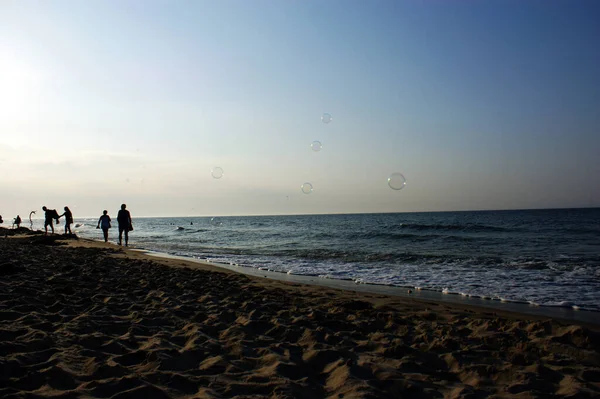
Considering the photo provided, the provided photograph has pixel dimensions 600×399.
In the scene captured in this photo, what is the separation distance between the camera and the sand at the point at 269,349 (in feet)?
11.5

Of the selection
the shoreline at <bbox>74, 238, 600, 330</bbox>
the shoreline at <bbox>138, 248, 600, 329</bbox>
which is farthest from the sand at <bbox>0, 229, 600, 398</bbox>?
the shoreline at <bbox>138, 248, 600, 329</bbox>

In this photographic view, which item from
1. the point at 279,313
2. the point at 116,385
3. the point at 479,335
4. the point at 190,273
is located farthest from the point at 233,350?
the point at 190,273

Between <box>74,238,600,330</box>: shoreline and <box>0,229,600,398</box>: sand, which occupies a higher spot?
<box>0,229,600,398</box>: sand

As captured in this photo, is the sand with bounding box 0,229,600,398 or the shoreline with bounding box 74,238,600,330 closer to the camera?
the sand with bounding box 0,229,600,398

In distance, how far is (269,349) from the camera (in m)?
4.56

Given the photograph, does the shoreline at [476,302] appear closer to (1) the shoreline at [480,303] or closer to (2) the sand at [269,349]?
(1) the shoreline at [480,303]

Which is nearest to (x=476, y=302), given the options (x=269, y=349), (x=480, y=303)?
(x=480, y=303)

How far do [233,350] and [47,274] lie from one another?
22.1 ft

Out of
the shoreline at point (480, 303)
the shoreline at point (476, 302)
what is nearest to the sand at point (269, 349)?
the shoreline at point (480, 303)

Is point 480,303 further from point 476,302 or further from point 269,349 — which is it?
point 269,349

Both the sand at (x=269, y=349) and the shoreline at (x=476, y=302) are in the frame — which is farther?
the shoreline at (x=476, y=302)

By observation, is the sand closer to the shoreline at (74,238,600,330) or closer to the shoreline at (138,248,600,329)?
the shoreline at (74,238,600,330)

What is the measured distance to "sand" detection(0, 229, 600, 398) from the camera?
352cm

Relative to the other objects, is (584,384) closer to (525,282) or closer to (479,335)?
(479,335)
